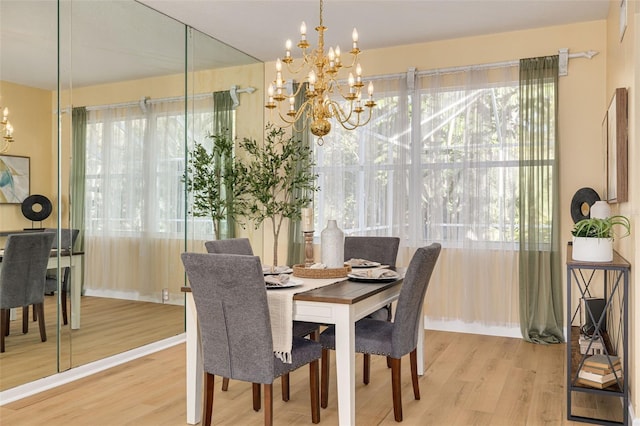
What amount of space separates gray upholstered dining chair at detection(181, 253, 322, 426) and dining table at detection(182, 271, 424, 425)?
205mm

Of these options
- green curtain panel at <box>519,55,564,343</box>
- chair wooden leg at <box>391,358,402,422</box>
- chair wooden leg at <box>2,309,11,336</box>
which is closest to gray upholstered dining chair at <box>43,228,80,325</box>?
chair wooden leg at <box>2,309,11,336</box>

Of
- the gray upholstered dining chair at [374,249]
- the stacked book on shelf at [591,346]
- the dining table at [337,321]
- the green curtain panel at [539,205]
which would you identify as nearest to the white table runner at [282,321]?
the dining table at [337,321]

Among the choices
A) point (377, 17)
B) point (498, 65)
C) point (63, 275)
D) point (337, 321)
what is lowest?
point (337, 321)

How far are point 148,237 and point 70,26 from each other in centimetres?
165

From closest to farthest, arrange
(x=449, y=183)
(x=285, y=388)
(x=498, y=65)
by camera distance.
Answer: (x=285, y=388), (x=498, y=65), (x=449, y=183)

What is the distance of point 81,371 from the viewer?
146 inches

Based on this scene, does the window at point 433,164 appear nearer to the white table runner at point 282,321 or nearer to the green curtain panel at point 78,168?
the green curtain panel at point 78,168

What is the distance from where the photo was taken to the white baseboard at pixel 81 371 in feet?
10.7

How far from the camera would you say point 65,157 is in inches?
142

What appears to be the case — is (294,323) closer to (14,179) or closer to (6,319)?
(6,319)

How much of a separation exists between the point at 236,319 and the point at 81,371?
1870mm

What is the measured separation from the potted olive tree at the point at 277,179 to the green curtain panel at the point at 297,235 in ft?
0.24

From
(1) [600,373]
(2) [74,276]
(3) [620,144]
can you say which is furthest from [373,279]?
(2) [74,276]

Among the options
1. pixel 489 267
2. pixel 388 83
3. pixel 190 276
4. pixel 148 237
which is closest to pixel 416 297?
pixel 190 276
